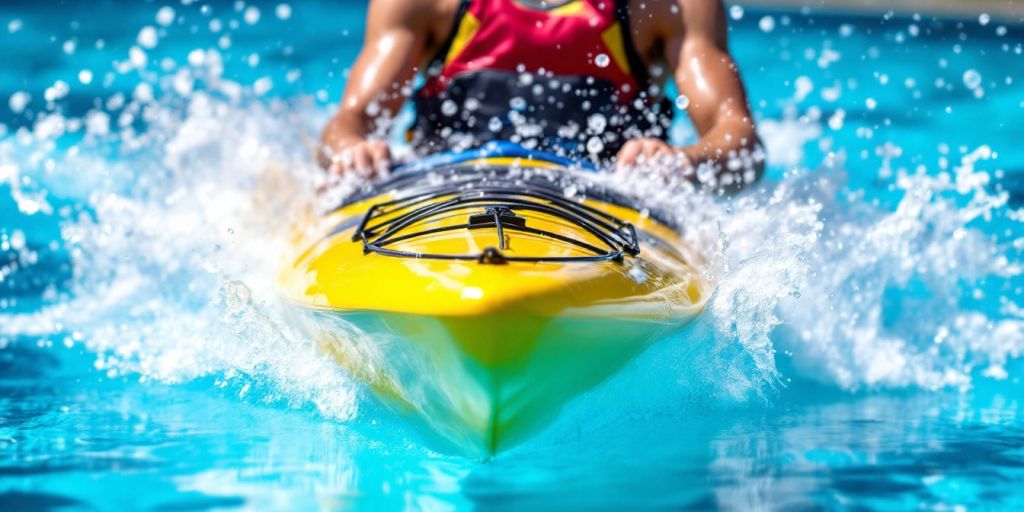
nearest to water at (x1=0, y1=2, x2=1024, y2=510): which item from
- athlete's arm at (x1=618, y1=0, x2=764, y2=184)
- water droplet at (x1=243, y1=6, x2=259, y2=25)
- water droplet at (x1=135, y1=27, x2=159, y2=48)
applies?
athlete's arm at (x1=618, y1=0, x2=764, y2=184)

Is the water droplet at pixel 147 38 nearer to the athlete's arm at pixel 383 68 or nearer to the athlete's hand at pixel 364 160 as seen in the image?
the athlete's arm at pixel 383 68

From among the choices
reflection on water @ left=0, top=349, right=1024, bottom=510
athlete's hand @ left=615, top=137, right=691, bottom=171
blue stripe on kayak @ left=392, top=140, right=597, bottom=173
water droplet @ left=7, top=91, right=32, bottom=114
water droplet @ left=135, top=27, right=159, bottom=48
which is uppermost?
water droplet @ left=135, top=27, right=159, bottom=48

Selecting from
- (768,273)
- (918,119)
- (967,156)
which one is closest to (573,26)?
(768,273)

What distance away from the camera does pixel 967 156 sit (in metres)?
4.79

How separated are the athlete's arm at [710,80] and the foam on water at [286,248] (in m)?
0.14

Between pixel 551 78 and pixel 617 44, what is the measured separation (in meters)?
0.23

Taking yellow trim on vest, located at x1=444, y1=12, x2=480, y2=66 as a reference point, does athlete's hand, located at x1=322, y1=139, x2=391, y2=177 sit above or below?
below

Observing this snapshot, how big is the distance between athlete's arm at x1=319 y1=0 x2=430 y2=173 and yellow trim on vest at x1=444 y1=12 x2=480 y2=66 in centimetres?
11

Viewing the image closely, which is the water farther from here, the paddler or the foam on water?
the paddler

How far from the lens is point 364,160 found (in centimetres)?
258

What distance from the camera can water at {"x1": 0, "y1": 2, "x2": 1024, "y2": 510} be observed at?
70.1 inches

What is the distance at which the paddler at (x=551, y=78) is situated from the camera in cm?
275

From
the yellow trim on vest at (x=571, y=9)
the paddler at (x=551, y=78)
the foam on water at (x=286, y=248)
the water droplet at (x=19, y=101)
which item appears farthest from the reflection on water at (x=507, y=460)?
the water droplet at (x=19, y=101)

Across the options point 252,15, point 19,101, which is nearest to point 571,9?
point 19,101
